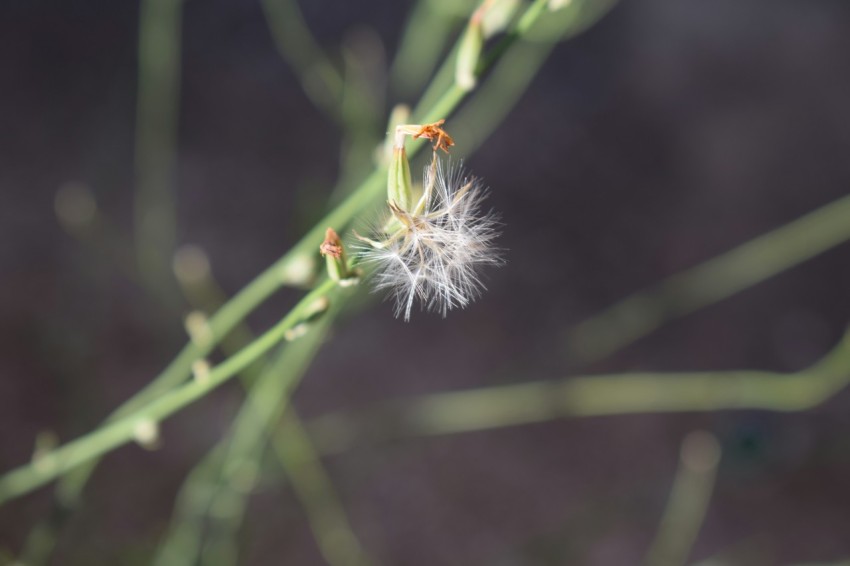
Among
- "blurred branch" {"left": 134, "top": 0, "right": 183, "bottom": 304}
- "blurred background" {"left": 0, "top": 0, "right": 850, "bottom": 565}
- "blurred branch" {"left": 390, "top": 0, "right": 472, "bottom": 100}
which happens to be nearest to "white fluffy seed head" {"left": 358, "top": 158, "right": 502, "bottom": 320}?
"blurred branch" {"left": 390, "top": 0, "right": 472, "bottom": 100}

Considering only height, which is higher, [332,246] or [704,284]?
[704,284]

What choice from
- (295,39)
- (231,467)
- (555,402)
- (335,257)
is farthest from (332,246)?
(295,39)

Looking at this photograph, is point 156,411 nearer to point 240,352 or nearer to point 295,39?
point 240,352

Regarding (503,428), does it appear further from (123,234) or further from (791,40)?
(791,40)

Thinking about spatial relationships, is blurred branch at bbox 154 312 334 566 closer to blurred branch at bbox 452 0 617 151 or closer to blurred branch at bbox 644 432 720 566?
blurred branch at bbox 452 0 617 151

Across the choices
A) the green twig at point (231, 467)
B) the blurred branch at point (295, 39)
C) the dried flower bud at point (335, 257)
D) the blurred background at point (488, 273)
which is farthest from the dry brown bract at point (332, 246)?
the blurred branch at point (295, 39)

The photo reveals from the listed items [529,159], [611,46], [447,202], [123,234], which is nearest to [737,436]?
[529,159]

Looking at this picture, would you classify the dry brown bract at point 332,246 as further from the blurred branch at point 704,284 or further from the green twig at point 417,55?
the blurred branch at point 704,284
